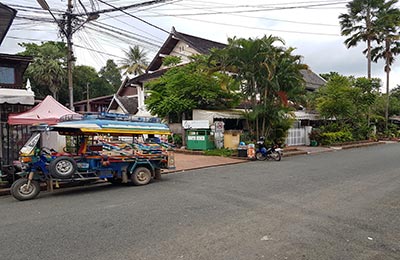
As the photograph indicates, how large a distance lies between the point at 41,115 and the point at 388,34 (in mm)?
33584

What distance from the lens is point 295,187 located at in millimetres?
8664

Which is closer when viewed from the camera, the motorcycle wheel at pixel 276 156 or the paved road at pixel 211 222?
the paved road at pixel 211 222

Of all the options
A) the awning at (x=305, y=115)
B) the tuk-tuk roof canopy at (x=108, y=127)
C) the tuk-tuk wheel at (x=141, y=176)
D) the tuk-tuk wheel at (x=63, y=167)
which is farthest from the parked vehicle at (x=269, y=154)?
the tuk-tuk wheel at (x=63, y=167)

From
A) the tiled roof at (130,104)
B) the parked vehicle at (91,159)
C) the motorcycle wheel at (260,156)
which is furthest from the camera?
the tiled roof at (130,104)

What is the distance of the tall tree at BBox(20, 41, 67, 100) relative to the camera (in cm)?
3603

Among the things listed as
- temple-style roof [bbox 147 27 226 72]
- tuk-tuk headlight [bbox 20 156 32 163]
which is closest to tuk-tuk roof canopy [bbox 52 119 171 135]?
tuk-tuk headlight [bbox 20 156 32 163]

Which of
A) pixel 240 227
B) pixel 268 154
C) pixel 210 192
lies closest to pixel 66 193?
pixel 210 192

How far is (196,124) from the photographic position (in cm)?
1911

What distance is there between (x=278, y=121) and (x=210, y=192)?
1239 centimetres

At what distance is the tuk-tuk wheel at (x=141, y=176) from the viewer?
9.48 meters

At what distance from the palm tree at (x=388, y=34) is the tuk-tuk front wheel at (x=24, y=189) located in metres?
33.6

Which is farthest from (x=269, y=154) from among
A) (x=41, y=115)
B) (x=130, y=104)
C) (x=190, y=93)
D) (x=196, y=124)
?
(x=130, y=104)

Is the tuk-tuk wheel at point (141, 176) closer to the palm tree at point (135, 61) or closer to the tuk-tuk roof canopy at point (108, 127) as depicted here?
the tuk-tuk roof canopy at point (108, 127)

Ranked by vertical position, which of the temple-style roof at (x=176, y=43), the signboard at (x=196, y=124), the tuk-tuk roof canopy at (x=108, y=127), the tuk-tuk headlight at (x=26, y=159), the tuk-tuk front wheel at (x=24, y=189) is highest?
the temple-style roof at (x=176, y=43)
